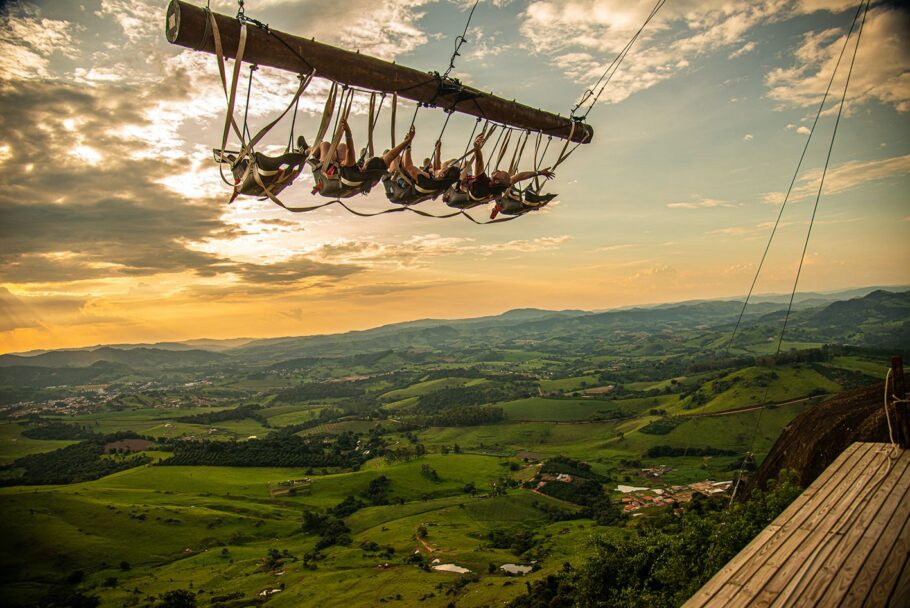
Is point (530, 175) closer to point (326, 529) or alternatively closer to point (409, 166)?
point (409, 166)

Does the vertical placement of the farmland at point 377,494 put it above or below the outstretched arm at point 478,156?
below

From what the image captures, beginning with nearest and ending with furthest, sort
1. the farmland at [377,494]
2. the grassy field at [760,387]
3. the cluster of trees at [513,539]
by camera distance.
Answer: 1. the farmland at [377,494]
2. the cluster of trees at [513,539]
3. the grassy field at [760,387]

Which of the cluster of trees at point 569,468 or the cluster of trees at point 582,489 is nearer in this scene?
the cluster of trees at point 582,489

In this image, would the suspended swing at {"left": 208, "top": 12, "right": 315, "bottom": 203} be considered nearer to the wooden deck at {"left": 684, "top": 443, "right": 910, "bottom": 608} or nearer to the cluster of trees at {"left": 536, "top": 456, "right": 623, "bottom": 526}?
the wooden deck at {"left": 684, "top": 443, "right": 910, "bottom": 608}

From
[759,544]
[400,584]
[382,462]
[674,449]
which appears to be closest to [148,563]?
[400,584]

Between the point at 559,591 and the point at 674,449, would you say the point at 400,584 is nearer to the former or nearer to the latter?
the point at 559,591

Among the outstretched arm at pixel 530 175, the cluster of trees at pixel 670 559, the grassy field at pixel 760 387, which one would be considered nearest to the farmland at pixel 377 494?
the grassy field at pixel 760 387

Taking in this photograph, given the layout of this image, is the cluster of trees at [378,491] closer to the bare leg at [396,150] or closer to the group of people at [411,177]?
the group of people at [411,177]
